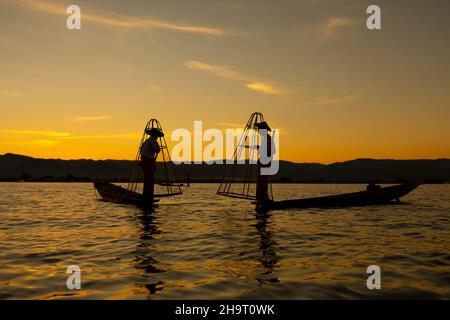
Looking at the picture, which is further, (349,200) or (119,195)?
(119,195)

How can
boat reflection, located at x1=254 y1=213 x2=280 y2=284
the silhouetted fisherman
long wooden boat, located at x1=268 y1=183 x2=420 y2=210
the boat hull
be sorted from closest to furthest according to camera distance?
boat reflection, located at x1=254 y1=213 x2=280 y2=284 → the silhouetted fisherman → long wooden boat, located at x1=268 y1=183 x2=420 y2=210 → the boat hull

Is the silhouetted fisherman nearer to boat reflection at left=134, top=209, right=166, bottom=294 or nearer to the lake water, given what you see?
the lake water

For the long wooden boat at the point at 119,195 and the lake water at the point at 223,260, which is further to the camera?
the long wooden boat at the point at 119,195

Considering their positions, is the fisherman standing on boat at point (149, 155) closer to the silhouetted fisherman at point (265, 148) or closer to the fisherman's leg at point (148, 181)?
the fisherman's leg at point (148, 181)

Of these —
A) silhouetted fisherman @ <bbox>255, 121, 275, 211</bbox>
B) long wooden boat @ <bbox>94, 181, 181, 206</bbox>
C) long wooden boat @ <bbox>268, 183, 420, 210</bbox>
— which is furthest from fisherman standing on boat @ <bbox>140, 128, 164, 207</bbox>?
long wooden boat @ <bbox>268, 183, 420, 210</bbox>

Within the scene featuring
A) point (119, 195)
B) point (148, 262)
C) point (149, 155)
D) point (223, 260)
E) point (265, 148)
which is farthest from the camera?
point (119, 195)

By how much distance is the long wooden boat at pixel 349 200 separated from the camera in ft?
127

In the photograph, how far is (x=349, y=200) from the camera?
44438 mm

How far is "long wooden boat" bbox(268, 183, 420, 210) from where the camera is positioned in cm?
3875

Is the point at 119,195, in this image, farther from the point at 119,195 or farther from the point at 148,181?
the point at 148,181

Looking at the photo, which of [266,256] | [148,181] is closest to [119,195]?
[148,181]

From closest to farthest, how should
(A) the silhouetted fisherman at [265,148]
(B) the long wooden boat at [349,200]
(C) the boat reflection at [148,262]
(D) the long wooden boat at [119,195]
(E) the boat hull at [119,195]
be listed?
(C) the boat reflection at [148,262], (A) the silhouetted fisherman at [265,148], (B) the long wooden boat at [349,200], (D) the long wooden boat at [119,195], (E) the boat hull at [119,195]

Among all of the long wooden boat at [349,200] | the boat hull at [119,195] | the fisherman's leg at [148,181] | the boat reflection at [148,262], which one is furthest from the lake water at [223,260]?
the boat hull at [119,195]
